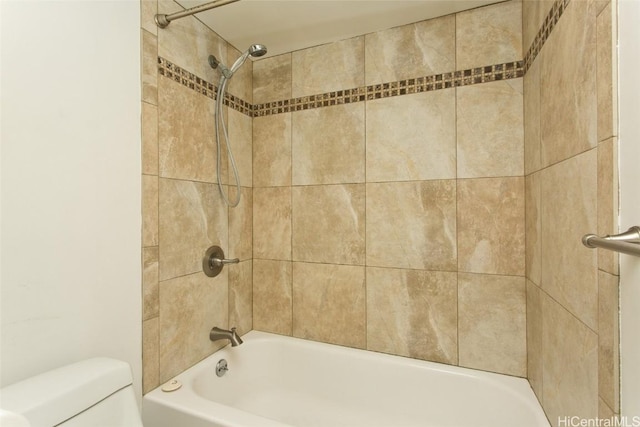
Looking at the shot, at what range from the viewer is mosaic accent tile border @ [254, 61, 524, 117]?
1401mm

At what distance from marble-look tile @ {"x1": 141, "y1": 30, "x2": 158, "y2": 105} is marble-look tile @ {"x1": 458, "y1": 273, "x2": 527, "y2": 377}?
1.60m

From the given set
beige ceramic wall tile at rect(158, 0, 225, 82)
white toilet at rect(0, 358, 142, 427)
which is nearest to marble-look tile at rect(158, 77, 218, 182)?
beige ceramic wall tile at rect(158, 0, 225, 82)

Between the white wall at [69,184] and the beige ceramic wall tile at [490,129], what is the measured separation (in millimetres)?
1433

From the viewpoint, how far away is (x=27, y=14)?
2.89 ft

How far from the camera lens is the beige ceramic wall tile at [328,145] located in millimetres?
1660

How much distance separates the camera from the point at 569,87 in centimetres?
89

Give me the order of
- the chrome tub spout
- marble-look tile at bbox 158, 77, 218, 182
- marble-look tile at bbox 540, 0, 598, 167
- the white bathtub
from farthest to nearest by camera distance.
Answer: the chrome tub spout < marble-look tile at bbox 158, 77, 218, 182 < the white bathtub < marble-look tile at bbox 540, 0, 598, 167

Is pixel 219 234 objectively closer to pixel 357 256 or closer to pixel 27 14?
pixel 357 256

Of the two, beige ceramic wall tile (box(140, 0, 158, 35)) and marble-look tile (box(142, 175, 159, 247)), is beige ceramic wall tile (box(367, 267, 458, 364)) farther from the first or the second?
beige ceramic wall tile (box(140, 0, 158, 35))

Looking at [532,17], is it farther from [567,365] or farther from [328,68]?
[567,365]

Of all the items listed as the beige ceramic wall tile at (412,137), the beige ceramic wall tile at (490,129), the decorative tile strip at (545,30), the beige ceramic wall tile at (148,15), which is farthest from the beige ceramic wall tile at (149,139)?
the decorative tile strip at (545,30)

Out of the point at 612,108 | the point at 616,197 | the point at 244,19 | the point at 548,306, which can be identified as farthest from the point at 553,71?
the point at 244,19

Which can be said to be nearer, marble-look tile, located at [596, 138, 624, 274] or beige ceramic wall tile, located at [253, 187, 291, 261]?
marble-look tile, located at [596, 138, 624, 274]

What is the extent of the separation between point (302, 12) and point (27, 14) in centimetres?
105
